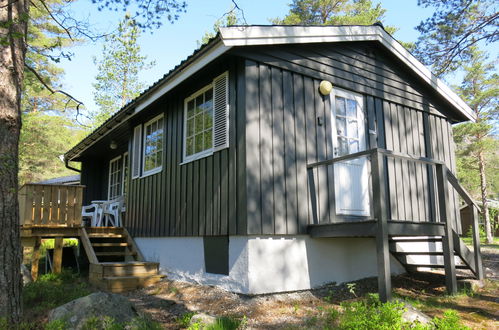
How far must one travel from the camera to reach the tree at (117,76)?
987 inches

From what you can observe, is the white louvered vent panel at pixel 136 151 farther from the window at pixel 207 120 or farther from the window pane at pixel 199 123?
the window pane at pixel 199 123

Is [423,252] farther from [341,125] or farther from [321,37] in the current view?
[321,37]

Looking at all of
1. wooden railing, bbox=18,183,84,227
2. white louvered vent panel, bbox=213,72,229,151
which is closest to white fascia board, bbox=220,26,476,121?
white louvered vent panel, bbox=213,72,229,151

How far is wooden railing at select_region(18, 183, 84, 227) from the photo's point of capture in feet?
24.8

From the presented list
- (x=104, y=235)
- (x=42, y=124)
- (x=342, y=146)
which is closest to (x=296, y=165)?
(x=342, y=146)

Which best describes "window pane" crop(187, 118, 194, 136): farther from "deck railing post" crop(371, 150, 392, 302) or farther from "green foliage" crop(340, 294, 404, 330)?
"green foliage" crop(340, 294, 404, 330)

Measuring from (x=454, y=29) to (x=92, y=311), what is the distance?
29.3 feet

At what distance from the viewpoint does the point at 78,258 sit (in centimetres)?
945

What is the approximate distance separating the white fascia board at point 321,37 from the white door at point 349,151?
924 millimetres

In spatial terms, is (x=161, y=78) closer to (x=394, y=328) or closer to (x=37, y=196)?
(x=37, y=196)

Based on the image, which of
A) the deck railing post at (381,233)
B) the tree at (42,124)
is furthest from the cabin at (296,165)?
the tree at (42,124)

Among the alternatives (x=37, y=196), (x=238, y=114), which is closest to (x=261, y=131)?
(x=238, y=114)

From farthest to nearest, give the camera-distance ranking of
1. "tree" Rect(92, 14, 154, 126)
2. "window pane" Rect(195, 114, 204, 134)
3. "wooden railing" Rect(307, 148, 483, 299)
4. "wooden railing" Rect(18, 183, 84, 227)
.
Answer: "tree" Rect(92, 14, 154, 126), "wooden railing" Rect(18, 183, 84, 227), "window pane" Rect(195, 114, 204, 134), "wooden railing" Rect(307, 148, 483, 299)

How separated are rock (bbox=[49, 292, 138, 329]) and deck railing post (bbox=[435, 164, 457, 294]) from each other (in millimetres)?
4079
